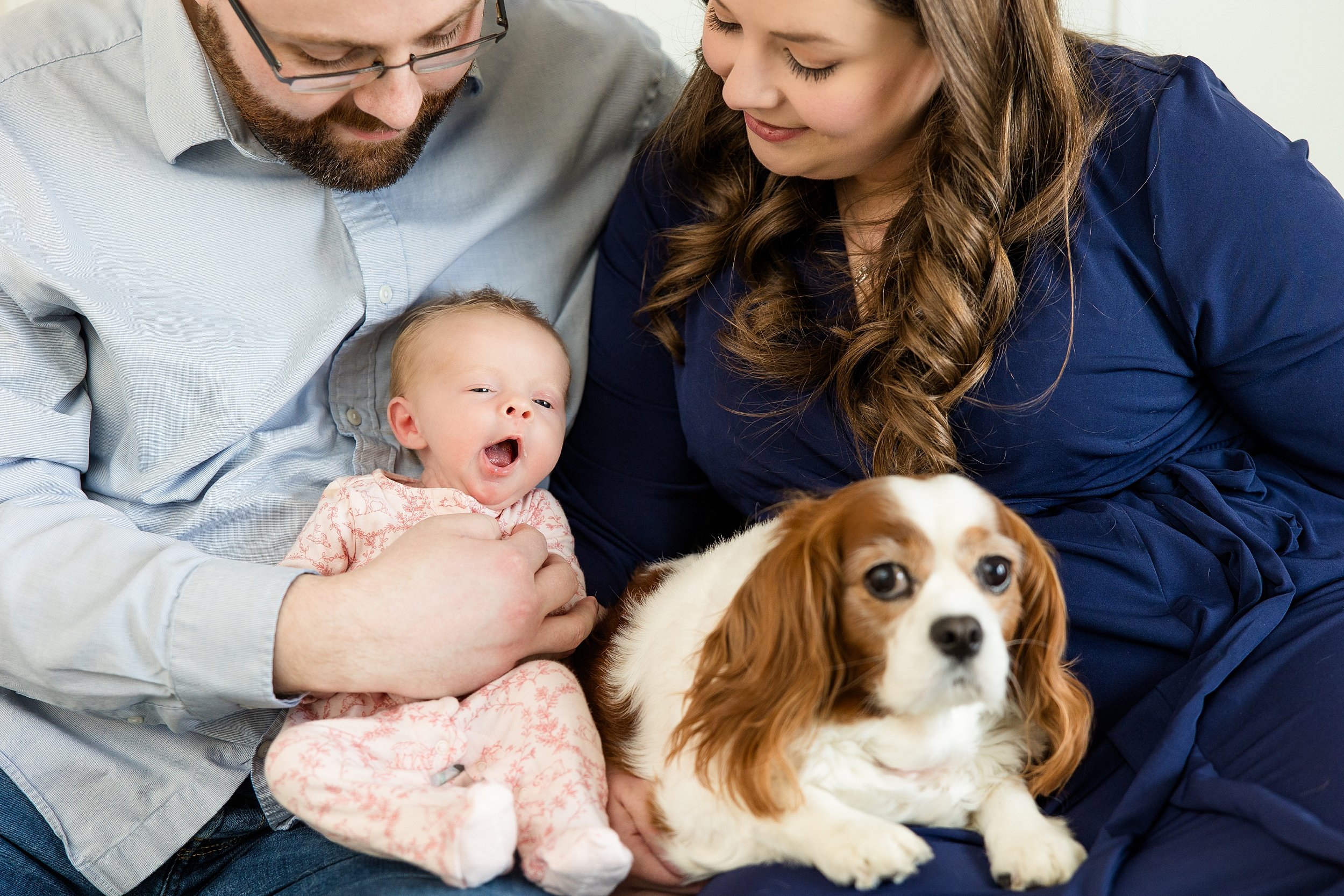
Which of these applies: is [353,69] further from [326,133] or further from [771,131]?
[771,131]

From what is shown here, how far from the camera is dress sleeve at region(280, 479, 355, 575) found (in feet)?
5.06

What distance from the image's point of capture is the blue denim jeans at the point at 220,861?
1.35m

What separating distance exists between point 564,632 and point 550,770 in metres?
0.24

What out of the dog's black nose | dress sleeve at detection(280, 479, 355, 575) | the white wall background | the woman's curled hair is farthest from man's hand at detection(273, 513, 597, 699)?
the white wall background

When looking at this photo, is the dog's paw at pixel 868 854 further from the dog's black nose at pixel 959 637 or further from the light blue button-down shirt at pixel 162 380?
the light blue button-down shirt at pixel 162 380

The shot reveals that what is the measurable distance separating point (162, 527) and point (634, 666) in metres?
0.74

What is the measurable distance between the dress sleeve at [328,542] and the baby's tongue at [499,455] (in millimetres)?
216

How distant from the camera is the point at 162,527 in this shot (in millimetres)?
1601

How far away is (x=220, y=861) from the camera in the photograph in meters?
1.50

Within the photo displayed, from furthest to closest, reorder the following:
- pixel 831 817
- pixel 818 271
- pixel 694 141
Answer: pixel 694 141
pixel 818 271
pixel 831 817

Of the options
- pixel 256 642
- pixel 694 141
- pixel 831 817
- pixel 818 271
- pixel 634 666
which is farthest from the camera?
pixel 694 141

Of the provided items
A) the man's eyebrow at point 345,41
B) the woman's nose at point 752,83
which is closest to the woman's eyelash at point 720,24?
the woman's nose at point 752,83

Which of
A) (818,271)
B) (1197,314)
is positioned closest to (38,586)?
(818,271)

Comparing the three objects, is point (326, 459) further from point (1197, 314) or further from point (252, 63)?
point (1197, 314)
